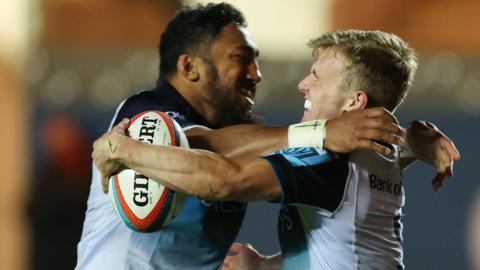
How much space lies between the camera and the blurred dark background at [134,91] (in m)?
8.78

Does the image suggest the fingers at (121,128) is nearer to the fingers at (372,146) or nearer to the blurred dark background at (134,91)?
the fingers at (372,146)

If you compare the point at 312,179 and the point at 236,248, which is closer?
the point at 312,179

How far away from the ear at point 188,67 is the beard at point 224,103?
6cm

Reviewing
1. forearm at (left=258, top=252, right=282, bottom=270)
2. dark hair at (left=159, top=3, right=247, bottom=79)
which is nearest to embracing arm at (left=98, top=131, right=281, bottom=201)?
forearm at (left=258, top=252, right=282, bottom=270)

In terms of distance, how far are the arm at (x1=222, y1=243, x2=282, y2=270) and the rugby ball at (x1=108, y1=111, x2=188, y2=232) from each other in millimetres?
730

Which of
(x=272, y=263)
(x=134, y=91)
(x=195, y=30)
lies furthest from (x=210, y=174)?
(x=134, y=91)

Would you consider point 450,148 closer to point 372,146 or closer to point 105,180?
point 372,146

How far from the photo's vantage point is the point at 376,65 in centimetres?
398

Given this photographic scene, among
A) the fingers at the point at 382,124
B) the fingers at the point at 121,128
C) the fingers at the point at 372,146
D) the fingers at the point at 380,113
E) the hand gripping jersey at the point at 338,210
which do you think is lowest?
the hand gripping jersey at the point at 338,210

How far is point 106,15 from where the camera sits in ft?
32.2

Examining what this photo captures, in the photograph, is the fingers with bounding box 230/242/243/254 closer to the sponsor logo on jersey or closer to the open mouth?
the open mouth

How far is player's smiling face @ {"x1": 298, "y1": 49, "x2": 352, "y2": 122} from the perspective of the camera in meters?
4.02

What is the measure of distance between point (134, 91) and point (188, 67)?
4.27m

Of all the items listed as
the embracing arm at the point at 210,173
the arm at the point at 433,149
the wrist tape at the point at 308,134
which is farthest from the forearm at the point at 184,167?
the arm at the point at 433,149
